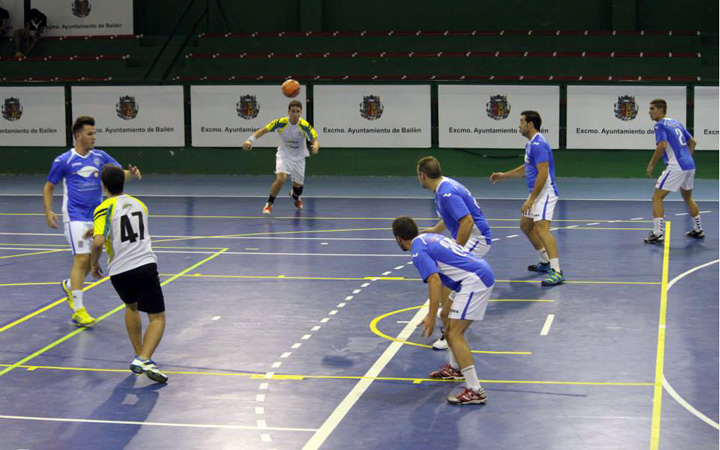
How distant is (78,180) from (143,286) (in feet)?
9.97

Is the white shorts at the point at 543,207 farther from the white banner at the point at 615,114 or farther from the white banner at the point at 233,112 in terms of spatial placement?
the white banner at the point at 233,112

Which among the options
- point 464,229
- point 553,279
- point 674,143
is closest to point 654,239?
point 674,143

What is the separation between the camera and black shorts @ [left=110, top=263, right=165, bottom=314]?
9898 millimetres

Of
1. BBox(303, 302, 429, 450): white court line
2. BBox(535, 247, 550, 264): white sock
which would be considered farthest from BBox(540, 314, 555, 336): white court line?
BBox(535, 247, 550, 264): white sock

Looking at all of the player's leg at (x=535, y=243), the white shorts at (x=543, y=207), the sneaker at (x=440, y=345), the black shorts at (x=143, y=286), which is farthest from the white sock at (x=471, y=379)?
the player's leg at (x=535, y=243)

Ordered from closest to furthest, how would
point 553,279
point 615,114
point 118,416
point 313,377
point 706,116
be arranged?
point 118,416, point 313,377, point 553,279, point 706,116, point 615,114

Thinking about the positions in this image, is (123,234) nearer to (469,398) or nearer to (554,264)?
(469,398)

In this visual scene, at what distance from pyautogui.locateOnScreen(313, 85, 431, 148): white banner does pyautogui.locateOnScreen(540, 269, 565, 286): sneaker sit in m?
14.4

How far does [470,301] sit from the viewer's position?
9102 mm

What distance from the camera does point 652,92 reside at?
1069 inches

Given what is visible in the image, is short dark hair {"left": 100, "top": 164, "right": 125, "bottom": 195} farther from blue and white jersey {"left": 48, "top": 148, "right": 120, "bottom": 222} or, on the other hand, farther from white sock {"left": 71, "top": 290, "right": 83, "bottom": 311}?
white sock {"left": 71, "top": 290, "right": 83, "bottom": 311}

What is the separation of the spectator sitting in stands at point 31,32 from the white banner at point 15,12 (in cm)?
70

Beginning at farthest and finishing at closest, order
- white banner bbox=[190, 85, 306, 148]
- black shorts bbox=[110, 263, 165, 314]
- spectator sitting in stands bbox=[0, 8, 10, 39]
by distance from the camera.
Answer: spectator sitting in stands bbox=[0, 8, 10, 39]
white banner bbox=[190, 85, 306, 148]
black shorts bbox=[110, 263, 165, 314]

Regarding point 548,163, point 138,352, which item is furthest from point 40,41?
point 138,352
